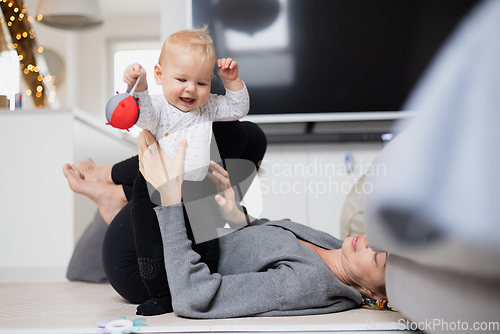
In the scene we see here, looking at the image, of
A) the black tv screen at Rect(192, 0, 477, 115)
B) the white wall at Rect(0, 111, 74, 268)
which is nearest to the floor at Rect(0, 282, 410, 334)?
the white wall at Rect(0, 111, 74, 268)

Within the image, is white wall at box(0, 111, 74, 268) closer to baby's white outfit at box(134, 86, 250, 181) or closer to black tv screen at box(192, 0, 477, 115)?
black tv screen at box(192, 0, 477, 115)

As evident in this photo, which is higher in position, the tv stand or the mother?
the tv stand

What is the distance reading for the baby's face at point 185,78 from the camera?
3.10ft

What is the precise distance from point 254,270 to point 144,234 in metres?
0.27

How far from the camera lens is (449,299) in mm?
521

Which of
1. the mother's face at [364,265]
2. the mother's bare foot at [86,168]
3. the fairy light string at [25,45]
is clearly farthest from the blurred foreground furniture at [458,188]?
the fairy light string at [25,45]

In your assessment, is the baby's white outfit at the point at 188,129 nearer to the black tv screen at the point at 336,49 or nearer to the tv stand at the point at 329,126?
the tv stand at the point at 329,126

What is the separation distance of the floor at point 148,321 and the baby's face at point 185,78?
50cm

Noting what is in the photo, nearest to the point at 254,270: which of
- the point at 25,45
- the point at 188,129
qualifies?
the point at 188,129

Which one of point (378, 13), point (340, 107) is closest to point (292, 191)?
point (340, 107)

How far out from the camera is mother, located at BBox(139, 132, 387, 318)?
2.73ft

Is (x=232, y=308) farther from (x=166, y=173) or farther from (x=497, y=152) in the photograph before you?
(x=497, y=152)

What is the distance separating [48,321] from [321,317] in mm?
580

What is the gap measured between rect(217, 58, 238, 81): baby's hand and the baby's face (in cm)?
3
